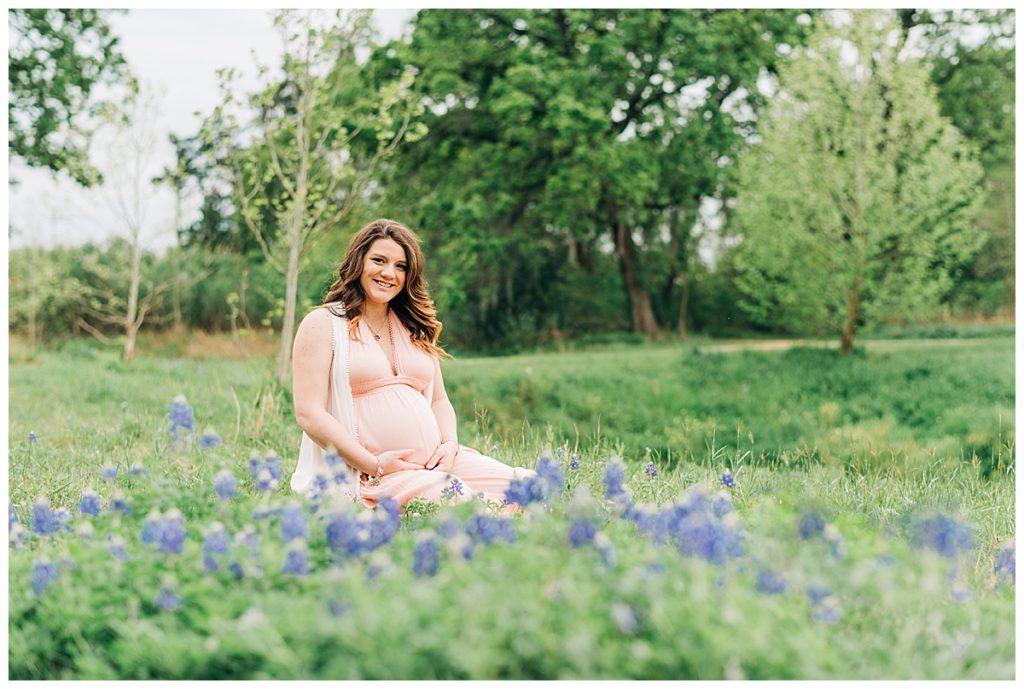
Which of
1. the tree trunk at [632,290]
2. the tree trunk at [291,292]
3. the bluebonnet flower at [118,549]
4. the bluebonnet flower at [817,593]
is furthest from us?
the tree trunk at [632,290]

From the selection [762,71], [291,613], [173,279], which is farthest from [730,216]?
[291,613]

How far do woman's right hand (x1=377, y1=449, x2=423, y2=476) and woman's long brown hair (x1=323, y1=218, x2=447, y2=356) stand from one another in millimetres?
587

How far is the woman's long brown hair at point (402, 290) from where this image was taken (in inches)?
166

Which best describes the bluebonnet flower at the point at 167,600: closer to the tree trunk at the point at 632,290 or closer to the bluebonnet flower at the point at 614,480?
the bluebonnet flower at the point at 614,480

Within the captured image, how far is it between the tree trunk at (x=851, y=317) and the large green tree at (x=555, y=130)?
4596mm

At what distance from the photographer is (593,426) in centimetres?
1325

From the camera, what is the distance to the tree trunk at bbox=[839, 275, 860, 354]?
53.8 ft

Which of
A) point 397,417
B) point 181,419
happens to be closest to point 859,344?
point 397,417

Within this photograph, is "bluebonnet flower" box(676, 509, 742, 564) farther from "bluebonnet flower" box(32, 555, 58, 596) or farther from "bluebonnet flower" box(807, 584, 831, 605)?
"bluebonnet flower" box(32, 555, 58, 596)

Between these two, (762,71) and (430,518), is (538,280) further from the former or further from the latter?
A: (430,518)

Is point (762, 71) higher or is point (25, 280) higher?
point (762, 71)

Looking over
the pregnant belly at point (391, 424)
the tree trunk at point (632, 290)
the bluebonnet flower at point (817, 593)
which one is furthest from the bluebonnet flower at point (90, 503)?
the tree trunk at point (632, 290)

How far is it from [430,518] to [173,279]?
1977 cm

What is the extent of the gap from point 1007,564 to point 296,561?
8.61ft
